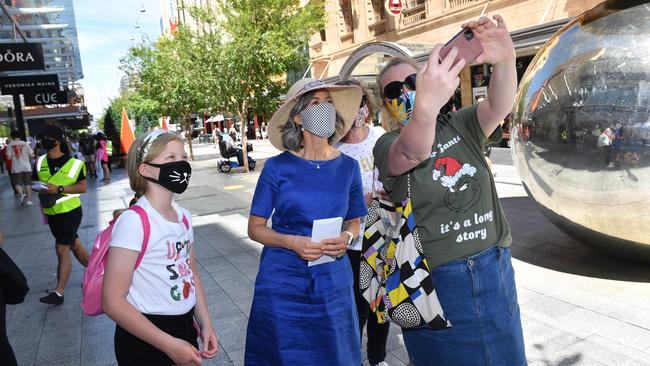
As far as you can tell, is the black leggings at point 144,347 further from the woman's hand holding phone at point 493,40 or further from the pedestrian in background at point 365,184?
the woman's hand holding phone at point 493,40

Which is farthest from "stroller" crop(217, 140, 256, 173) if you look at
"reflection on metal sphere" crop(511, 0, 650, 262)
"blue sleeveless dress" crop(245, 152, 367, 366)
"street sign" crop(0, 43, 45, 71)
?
"blue sleeveless dress" crop(245, 152, 367, 366)

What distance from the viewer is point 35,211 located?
1352cm

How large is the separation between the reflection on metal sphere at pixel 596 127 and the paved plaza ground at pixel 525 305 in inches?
22.3

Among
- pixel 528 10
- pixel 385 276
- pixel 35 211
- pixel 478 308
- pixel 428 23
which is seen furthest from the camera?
pixel 428 23

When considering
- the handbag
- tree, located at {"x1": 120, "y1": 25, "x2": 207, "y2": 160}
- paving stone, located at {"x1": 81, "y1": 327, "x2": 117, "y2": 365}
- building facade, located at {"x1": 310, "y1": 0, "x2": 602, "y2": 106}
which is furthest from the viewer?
tree, located at {"x1": 120, "y1": 25, "x2": 207, "y2": 160}

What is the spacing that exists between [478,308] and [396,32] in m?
24.5

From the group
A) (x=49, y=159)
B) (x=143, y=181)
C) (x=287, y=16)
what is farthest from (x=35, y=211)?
(x=143, y=181)

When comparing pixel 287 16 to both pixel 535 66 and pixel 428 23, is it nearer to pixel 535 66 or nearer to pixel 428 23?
pixel 428 23

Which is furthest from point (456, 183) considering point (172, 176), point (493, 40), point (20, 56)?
point (20, 56)

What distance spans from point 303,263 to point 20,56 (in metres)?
14.0

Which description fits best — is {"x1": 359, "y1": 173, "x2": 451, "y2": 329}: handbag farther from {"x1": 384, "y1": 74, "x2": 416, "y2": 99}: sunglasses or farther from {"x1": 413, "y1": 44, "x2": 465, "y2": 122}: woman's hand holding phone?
{"x1": 413, "y1": 44, "x2": 465, "y2": 122}: woman's hand holding phone

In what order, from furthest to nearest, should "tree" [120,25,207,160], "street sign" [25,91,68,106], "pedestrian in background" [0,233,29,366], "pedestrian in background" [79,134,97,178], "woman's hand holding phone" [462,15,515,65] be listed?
1. "pedestrian in background" [79,134,97,178]
2. "tree" [120,25,207,160]
3. "street sign" [25,91,68,106]
4. "pedestrian in background" [0,233,29,366]
5. "woman's hand holding phone" [462,15,515,65]

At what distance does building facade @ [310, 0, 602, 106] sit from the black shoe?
657cm

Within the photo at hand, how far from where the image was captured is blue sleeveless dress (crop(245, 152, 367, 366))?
8.14 ft
